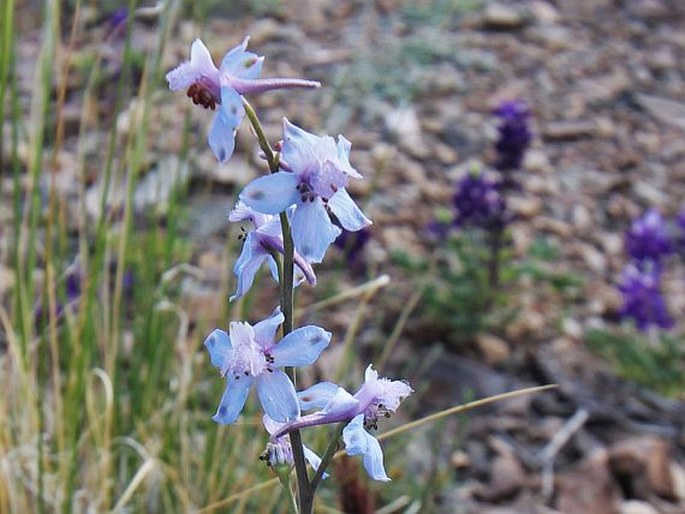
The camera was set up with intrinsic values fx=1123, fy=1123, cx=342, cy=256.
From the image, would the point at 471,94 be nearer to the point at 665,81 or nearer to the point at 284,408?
the point at 665,81

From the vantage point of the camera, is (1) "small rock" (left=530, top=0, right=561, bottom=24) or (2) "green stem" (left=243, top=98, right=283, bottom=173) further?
(1) "small rock" (left=530, top=0, right=561, bottom=24)

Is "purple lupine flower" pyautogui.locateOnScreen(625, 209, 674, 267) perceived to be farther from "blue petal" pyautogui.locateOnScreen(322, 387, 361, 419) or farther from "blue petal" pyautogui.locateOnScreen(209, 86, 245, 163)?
"blue petal" pyautogui.locateOnScreen(209, 86, 245, 163)

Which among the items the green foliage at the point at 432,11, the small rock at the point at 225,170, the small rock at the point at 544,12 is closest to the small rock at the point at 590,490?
the small rock at the point at 225,170

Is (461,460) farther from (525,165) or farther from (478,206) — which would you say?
(525,165)

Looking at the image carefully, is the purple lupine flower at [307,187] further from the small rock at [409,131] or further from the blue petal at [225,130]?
the small rock at [409,131]

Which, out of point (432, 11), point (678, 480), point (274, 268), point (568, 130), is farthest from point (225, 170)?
point (274, 268)

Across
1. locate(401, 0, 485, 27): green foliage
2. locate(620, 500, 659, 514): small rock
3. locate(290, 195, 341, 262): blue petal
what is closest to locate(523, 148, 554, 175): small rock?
locate(401, 0, 485, 27): green foliage

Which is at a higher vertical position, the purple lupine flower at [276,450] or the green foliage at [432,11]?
the purple lupine flower at [276,450]

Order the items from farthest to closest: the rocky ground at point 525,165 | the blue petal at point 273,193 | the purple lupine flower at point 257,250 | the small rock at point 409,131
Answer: the small rock at point 409,131 → the rocky ground at point 525,165 → the purple lupine flower at point 257,250 → the blue petal at point 273,193
